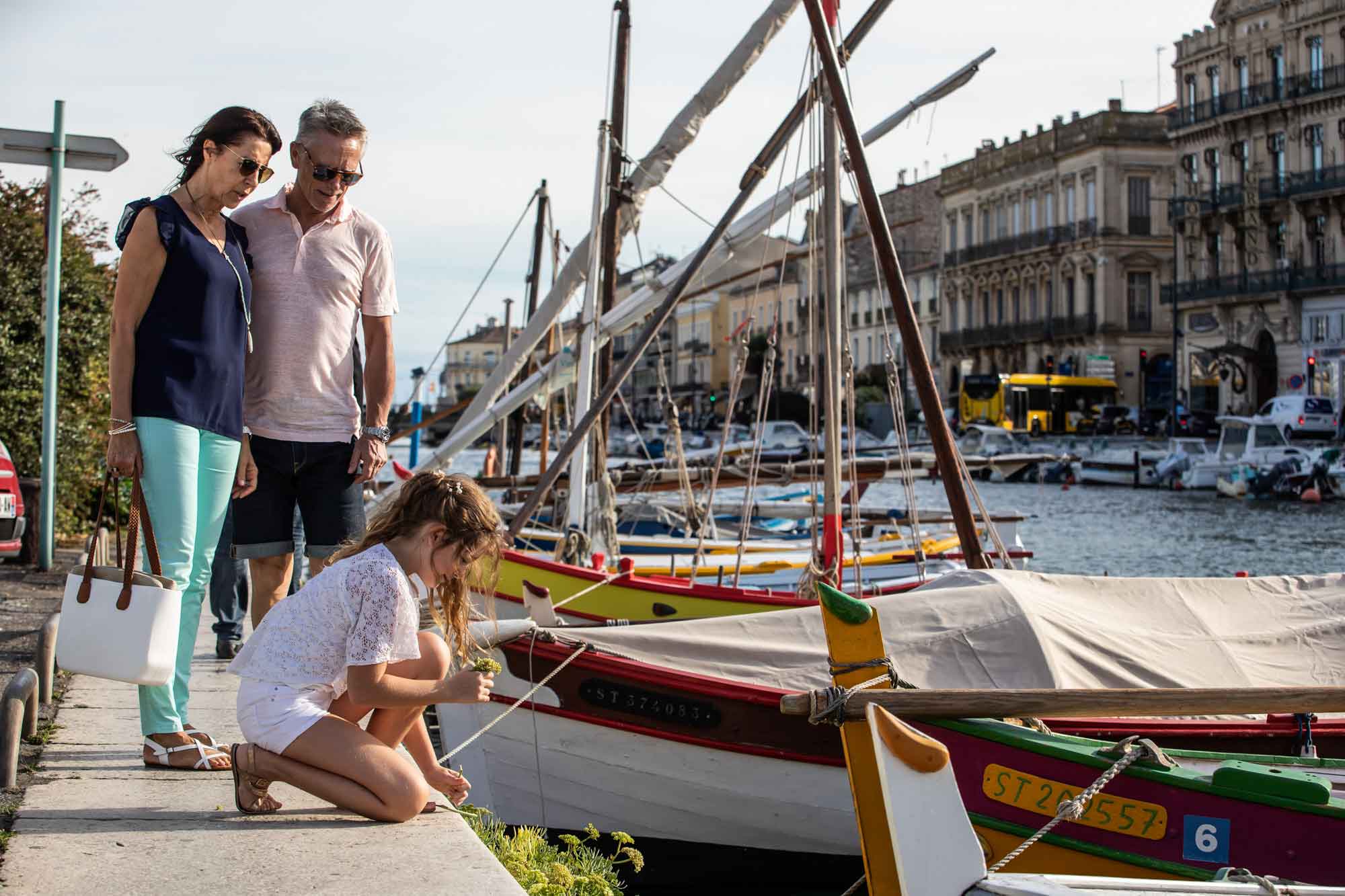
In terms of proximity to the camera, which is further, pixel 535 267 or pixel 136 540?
pixel 535 267

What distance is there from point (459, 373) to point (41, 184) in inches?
6672

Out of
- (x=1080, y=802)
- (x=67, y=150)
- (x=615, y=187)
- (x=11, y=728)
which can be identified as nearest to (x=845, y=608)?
(x=1080, y=802)

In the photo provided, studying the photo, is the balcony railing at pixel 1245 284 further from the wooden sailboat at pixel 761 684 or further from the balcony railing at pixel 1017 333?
the wooden sailboat at pixel 761 684

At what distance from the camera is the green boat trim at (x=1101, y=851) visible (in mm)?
4848

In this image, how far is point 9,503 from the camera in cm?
1011

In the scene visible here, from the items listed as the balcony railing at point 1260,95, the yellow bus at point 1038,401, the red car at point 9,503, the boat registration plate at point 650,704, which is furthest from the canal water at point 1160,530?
the balcony railing at point 1260,95

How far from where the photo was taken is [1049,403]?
2645 inches

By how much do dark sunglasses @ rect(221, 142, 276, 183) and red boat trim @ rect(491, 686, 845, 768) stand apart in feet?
8.61

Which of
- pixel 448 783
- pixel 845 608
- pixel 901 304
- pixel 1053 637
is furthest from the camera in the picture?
pixel 901 304

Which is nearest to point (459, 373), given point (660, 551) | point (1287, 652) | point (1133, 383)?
point (1133, 383)

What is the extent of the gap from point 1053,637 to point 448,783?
285 cm

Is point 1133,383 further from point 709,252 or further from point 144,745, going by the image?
point 144,745

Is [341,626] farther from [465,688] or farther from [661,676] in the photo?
[661,676]

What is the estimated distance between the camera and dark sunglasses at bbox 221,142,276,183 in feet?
14.2
